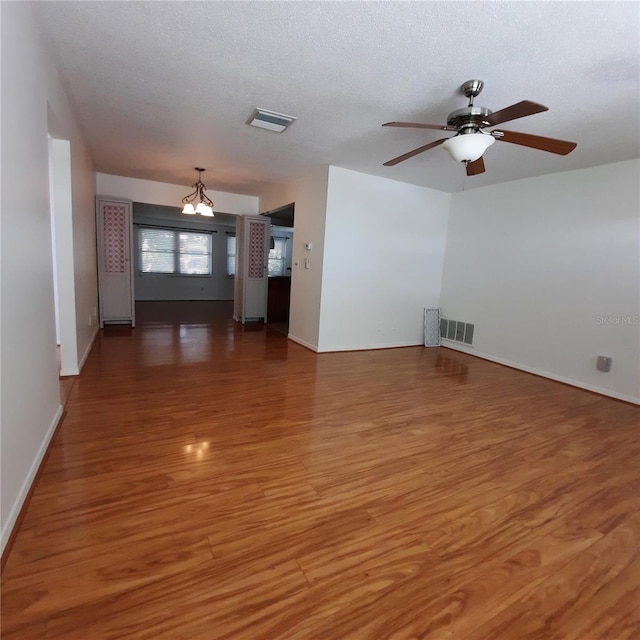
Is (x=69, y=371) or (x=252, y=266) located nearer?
(x=69, y=371)

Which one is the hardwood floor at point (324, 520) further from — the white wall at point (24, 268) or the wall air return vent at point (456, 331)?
the wall air return vent at point (456, 331)

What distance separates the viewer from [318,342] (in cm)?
473

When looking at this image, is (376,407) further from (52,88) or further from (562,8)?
(52,88)

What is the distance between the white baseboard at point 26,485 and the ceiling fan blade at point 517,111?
310 centimetres

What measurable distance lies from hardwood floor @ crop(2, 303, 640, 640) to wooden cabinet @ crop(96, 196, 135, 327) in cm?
276

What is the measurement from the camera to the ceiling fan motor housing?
7.41 ft

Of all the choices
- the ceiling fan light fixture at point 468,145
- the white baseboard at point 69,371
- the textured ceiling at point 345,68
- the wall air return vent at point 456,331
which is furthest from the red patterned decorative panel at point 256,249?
the ceiling fan light fixture at point 468,145

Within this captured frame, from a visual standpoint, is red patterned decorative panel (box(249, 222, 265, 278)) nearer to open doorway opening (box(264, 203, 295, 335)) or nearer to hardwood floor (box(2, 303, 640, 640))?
open doorway opening (box(264, 203, 295, 335))

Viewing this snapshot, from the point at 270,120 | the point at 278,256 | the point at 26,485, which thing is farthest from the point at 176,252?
the point at 26,485

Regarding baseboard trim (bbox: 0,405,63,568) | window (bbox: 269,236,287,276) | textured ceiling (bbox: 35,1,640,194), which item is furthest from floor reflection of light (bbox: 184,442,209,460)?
window (bbox: 269,236,287,276)

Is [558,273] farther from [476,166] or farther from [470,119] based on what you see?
[470,119]

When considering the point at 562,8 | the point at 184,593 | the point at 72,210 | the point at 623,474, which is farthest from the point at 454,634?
the point at 72,210

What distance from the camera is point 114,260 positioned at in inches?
218

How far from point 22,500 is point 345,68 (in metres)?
2.96
